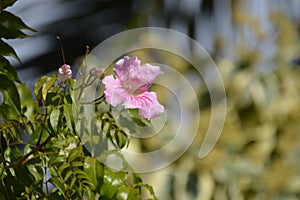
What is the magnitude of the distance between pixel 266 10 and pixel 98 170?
1.80 metres

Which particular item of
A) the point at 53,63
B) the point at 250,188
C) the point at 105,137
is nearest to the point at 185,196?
the point at 250,188

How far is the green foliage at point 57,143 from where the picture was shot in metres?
0.86

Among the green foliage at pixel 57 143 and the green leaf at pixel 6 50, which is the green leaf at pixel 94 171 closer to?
the green foliage at pixel 57 143

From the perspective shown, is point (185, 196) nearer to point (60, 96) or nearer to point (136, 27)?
point (136, 27)

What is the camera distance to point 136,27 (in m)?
2.28

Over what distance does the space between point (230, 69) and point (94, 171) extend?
5.38ft

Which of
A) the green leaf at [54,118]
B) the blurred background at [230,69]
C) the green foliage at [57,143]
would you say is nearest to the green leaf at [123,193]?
the green foliage at [57,143]

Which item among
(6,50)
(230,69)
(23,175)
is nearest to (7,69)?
(6,50)

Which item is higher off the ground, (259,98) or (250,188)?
(259,98)

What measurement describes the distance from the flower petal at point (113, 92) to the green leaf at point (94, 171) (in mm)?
68

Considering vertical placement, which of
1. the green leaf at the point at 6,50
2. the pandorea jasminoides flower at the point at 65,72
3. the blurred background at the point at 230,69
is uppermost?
the green leaf at the point at 6,50

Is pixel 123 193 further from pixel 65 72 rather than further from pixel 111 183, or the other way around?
pixel 65 72

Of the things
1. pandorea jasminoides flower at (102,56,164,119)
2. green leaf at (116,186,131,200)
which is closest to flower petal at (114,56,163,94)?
pandorea jasminoides flower at (102,56,164,119)

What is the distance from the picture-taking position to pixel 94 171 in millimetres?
873
